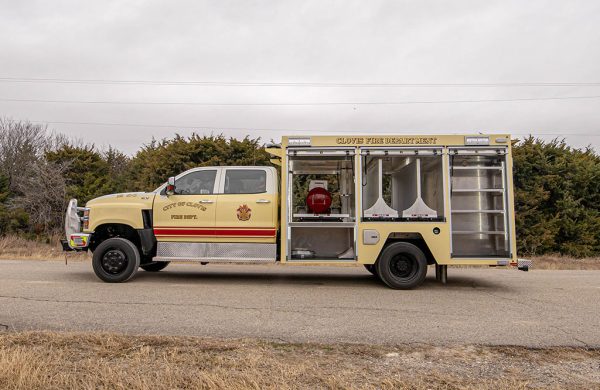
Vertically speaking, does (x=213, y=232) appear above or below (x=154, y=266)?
above

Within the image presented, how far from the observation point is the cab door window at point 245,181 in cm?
920

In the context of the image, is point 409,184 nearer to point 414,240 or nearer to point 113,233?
point 414,240

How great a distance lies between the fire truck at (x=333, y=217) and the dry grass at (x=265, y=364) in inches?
148

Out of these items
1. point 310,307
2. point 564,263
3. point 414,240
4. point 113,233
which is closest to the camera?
point 310,307

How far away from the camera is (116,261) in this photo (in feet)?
29.3

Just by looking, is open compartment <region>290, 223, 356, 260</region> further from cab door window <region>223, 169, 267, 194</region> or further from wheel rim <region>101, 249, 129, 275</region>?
wheel rim <region>101, 249, 129, 275</region>

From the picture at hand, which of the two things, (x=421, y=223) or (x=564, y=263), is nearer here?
(x=421, y=223)

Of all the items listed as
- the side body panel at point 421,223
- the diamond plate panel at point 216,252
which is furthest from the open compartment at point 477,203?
the diamond plate panel at point 216,252

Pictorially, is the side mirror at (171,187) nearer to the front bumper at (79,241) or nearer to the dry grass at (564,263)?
the front bumper at (79,241)

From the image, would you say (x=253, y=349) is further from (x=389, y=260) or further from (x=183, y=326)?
(x=389, y=260)

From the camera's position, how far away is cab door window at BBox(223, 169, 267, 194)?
30.2 feet

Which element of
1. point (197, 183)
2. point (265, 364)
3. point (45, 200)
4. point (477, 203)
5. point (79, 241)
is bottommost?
point (265, 364)

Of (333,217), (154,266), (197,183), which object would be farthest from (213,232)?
(154,266)

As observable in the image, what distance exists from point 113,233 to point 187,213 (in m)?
1.70
